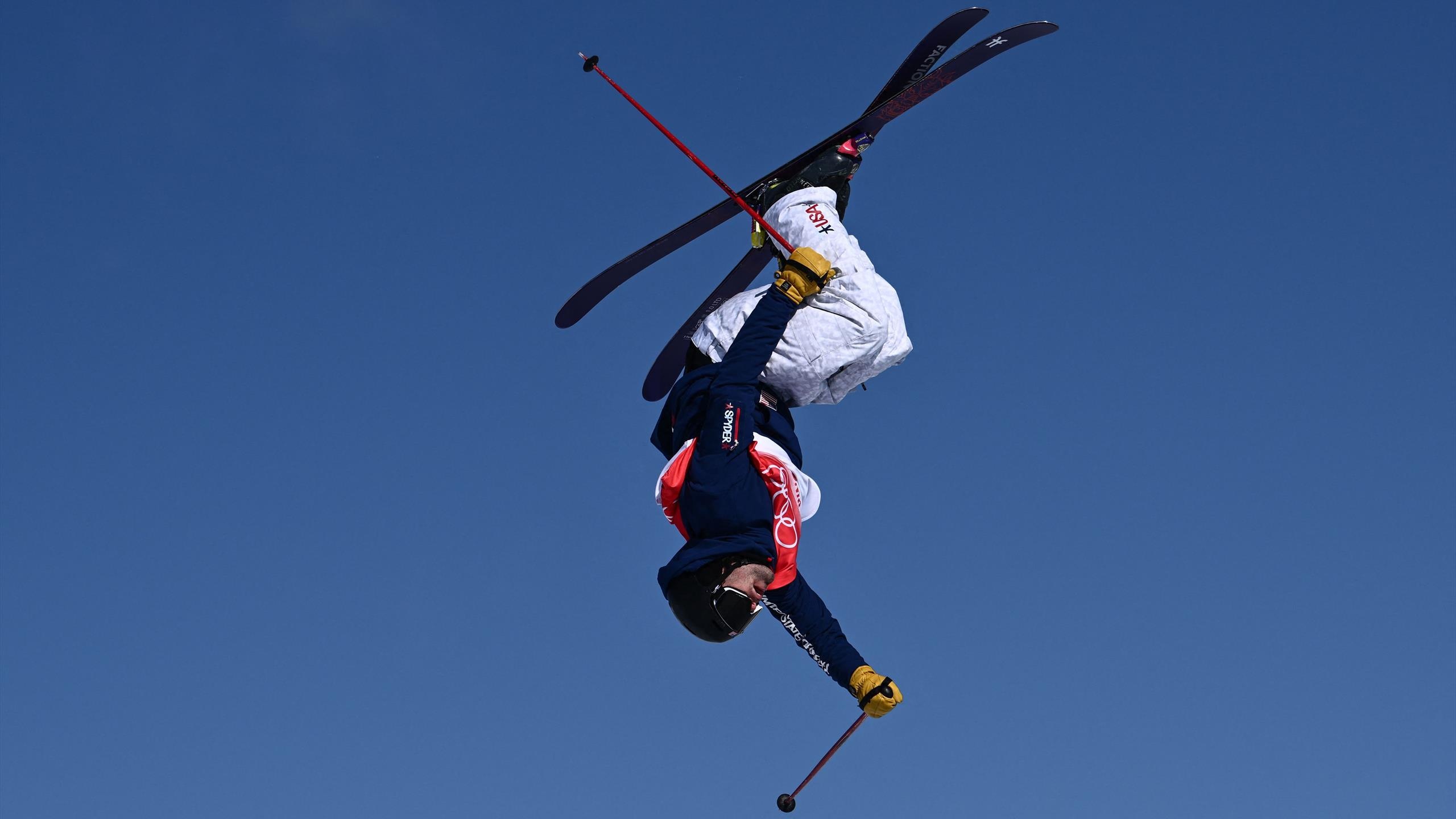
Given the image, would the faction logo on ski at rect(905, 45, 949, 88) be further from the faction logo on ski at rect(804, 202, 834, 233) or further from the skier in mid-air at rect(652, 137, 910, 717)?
the faction logo on ski at rect(804, 202, 834, 233)

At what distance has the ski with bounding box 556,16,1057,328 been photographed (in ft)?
27.3

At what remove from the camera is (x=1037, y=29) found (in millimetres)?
8359

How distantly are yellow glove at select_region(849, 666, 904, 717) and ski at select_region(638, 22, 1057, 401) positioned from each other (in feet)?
7.88

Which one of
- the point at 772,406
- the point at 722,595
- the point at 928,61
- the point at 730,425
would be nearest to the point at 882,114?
the point at 928,61

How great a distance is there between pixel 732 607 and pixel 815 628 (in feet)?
3.92

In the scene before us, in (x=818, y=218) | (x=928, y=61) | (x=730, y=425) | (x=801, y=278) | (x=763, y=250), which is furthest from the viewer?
(x=763, y=250)

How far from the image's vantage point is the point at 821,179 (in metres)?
8.48

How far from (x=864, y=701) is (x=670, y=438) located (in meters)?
2.01

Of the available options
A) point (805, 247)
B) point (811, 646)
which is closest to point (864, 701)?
point (811, 646)

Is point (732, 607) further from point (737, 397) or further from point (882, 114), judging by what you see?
point (882, 114)

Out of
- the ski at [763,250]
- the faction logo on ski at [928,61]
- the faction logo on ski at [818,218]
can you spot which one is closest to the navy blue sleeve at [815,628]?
the ski at [763,250]

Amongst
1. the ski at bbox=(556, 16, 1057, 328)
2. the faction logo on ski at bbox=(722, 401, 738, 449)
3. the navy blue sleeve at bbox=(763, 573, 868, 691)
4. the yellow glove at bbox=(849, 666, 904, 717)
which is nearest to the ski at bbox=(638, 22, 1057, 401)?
the ski at bbox=(556, 16, 1057, 328)

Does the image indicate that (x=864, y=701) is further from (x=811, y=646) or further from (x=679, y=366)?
(x=679, y=366)

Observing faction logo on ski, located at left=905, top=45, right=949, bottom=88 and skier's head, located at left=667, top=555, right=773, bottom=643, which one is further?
faction logo on ski, located at left=905, top=45, right=949, bottom=88
